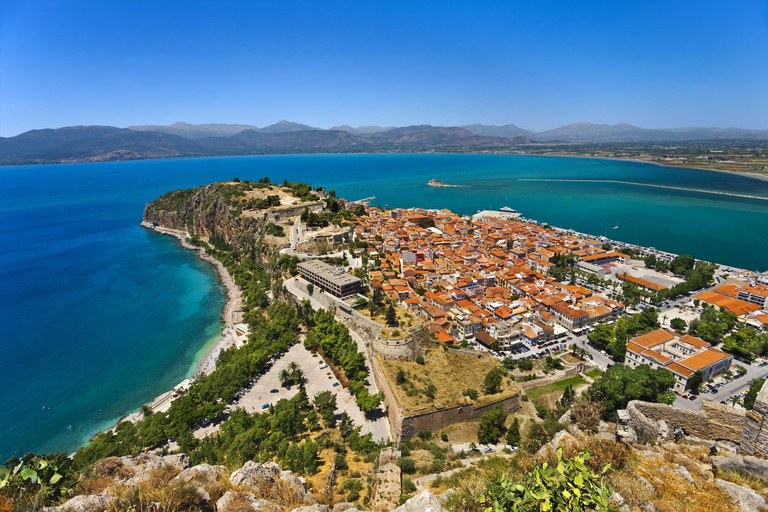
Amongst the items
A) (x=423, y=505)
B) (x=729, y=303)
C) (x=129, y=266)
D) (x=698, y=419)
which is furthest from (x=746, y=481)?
(x=129, y=266)

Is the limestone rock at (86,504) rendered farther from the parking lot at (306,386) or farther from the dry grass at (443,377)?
the parking lot at (306,386)

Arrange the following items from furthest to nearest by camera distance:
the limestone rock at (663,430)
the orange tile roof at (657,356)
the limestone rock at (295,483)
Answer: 1. the orange tile roof at (657,356)
2. the limestone rock at (663,430)
3. the limestone rock at (295,483)

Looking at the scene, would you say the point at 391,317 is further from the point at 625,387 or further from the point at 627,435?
the point at 627,435

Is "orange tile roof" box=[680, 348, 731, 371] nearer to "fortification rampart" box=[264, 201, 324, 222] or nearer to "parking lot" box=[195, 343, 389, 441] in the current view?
"parking lot" box=[195, 343, 389, 441]

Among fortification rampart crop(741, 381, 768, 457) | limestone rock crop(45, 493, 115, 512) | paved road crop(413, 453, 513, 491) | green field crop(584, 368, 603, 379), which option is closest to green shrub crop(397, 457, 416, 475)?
paved road crop(413, 453, 513, 491)

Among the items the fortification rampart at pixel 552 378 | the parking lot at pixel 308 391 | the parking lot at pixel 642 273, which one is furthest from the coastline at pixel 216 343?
the parking lot at pixel 642 273

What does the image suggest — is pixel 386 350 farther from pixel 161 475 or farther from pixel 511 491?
pixel 511 491
